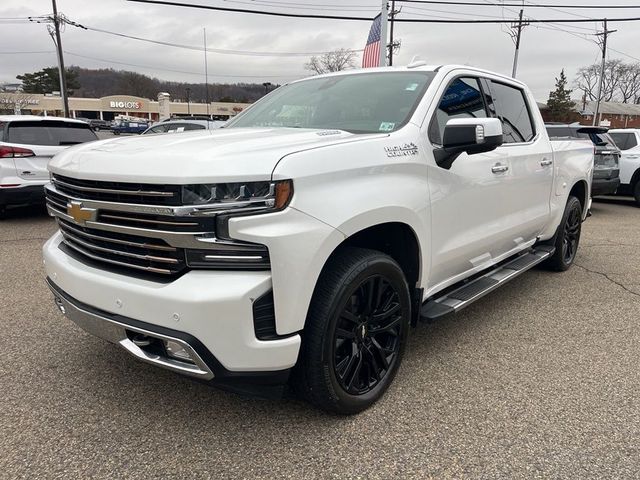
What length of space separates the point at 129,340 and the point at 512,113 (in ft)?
11.8

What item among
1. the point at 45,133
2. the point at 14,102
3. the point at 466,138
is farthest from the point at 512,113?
the point at 14,102

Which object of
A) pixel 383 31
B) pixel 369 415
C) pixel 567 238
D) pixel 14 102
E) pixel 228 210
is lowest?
pixel 369 415

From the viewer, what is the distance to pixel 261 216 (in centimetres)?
211

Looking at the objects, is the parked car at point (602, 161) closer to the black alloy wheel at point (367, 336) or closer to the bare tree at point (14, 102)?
the black alloy wheel at point (367, 336)

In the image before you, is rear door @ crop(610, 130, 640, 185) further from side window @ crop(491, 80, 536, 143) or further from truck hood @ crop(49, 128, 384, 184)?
truck hood @ crop(49, 128, 384, 184)

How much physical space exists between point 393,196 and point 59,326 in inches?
111

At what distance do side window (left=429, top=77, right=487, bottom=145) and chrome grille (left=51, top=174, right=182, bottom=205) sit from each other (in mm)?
1658

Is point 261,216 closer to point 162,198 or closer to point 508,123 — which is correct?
point 162,198

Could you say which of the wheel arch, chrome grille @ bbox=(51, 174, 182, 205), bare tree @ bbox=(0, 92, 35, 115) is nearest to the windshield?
chrome grille @ bbox=(51, 174, 182, 205)

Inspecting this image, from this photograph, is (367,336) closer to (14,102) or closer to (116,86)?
(14,102)

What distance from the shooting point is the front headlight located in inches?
82.6

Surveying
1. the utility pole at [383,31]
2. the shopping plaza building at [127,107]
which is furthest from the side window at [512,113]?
the shopping plaza building at [127,107]

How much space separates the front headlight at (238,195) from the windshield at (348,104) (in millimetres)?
1118

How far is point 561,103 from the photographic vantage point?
69938 mm
